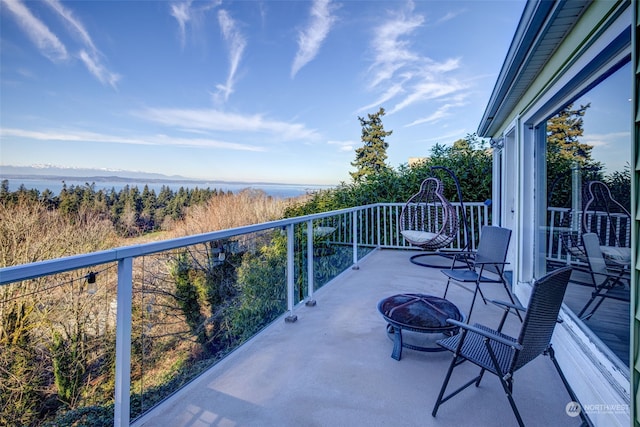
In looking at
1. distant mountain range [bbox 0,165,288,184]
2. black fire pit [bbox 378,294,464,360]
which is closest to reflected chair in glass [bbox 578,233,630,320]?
black fire pit [bbox 378,294,464,360]

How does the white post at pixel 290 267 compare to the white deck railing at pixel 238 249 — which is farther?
the white post at pixel 290 267

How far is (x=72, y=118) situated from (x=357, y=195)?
60.6ft

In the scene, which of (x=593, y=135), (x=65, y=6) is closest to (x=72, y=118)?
(x=65, y=6)

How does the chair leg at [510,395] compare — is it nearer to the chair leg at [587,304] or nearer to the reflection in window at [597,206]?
the reflection in window at [597,206]

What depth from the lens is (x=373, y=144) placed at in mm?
23281

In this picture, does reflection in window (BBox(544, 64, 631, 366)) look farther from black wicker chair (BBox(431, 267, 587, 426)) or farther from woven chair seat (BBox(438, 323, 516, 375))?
woven chair seat (BBox(438, 323, 516, 375))

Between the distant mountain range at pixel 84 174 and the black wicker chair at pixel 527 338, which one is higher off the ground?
the distant mountain range at pixel 84 174

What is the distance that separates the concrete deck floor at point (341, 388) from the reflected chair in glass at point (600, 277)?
26.5 inches

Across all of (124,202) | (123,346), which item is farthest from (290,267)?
(124,202)

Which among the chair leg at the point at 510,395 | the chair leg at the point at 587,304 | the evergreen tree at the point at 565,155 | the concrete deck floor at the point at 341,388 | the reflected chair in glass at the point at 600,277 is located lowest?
the concrete deck floor at the point at 341,388

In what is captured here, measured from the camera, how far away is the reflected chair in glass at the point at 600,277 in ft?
5.51

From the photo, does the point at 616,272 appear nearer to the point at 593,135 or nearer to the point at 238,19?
the point at 593,135

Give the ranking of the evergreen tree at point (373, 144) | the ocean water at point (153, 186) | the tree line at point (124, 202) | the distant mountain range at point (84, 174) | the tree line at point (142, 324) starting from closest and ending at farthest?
the tree line at point (142, 324), the ocean water at point (153, 186), the tree line at point (124, 202), the distant mountain range at point (84, 174), the evergreen tree at point (373, 144)

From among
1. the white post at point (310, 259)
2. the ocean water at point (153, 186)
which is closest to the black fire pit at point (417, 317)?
the white post at point (310, 259)
